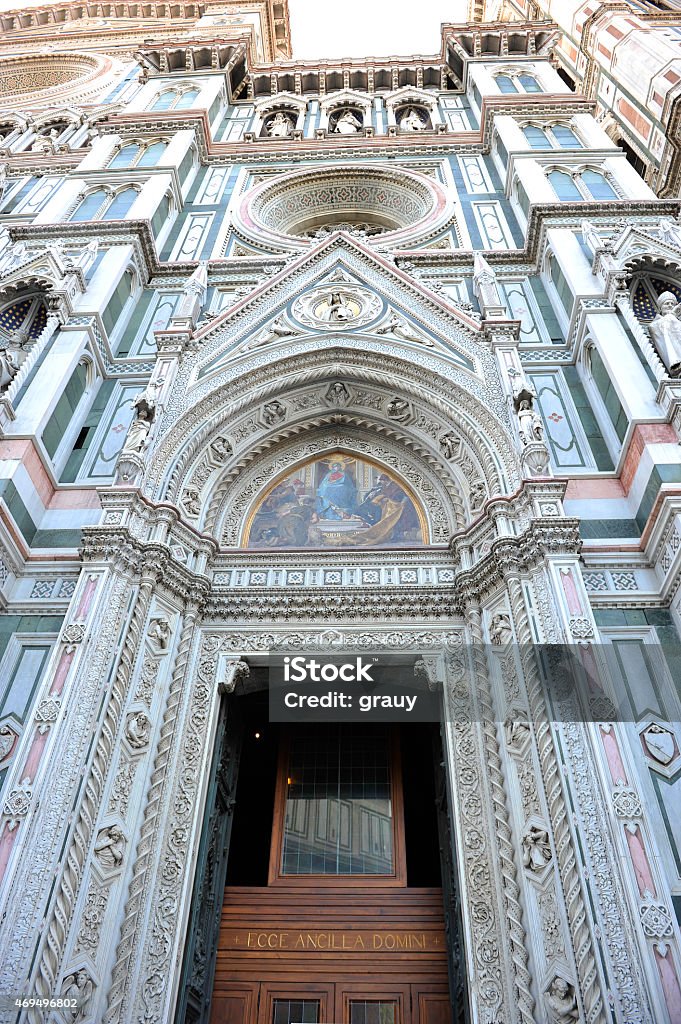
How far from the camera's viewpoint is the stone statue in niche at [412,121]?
771 inches

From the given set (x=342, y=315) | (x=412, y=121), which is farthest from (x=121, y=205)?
(x=412, y=121)

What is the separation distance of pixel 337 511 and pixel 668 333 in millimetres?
4725

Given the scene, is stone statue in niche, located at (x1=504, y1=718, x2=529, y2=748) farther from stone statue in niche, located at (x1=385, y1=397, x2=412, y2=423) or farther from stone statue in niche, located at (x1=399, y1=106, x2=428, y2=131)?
stone statue in niche, located at (x1=399, y1=106, x2=428, y2=131)

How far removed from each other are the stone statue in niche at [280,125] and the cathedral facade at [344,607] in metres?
6.48

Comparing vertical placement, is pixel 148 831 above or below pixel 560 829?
above

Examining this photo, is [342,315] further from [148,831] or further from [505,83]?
[505,83]

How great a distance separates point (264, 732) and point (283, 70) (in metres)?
20.6

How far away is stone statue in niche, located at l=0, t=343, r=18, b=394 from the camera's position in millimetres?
9383

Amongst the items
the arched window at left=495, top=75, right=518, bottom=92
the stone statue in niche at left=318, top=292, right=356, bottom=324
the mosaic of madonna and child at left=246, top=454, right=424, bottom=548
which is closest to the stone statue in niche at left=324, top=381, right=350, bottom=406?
the mosaic of madonna and child at left=246, top=454, right=424, bottom=548

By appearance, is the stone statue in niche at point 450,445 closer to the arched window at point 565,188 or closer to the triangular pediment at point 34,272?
the arched window at point 565,188

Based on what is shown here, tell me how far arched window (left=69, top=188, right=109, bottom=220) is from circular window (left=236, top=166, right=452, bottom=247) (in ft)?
10.3

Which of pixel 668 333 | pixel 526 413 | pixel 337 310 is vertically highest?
pixel 337 310

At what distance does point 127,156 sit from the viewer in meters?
16.8

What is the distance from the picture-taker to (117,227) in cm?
1307
